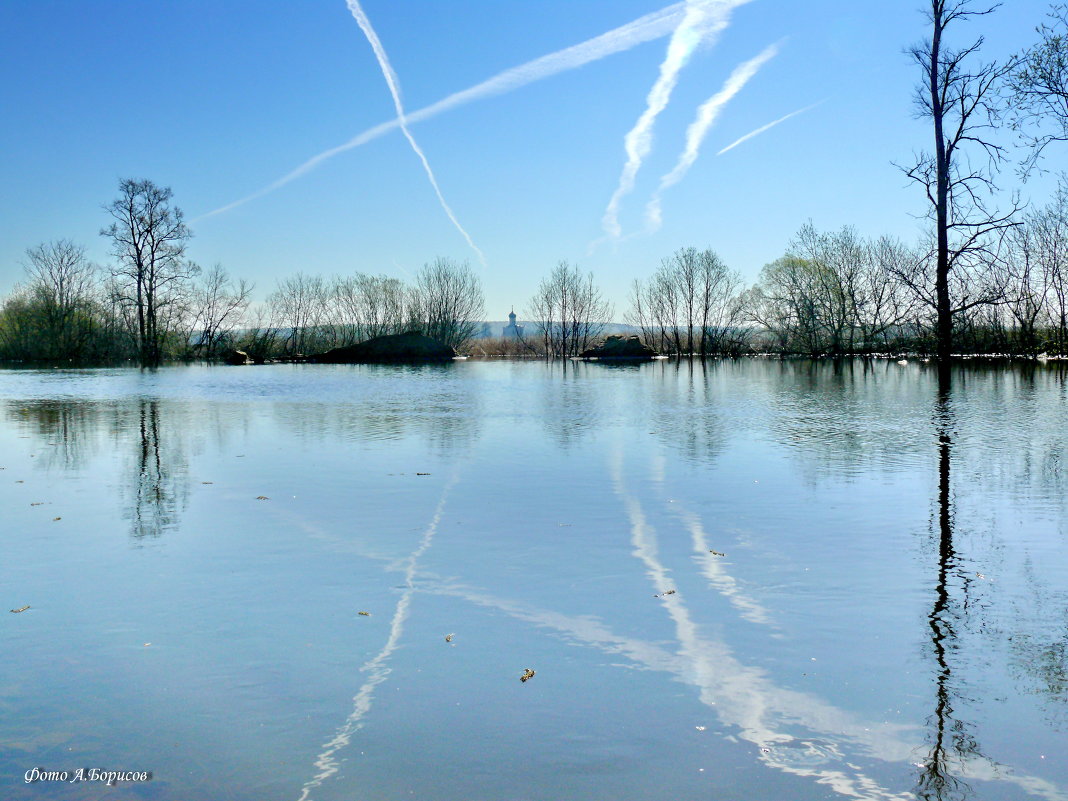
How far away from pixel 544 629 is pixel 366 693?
92cm

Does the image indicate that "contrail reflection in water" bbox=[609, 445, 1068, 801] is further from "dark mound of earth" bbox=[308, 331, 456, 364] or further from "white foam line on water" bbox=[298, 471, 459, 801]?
"dark mound of earth" bbox=[308, 331, 456, 364]

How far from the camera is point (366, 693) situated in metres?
2.87

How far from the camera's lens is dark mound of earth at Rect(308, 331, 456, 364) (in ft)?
179

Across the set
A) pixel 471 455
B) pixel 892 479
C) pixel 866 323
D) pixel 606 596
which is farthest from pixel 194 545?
pixel 866 323

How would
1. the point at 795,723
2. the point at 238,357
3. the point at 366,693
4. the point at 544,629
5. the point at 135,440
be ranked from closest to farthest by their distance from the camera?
the point at 795,723, the point at 366,693, the point at 544,629, the point at 135,440, the point at 238,357

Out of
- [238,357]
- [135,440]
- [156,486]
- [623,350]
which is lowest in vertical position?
[156,486]

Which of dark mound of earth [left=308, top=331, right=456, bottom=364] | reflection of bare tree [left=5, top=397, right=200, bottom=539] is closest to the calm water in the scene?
reflection of bare tree [left=5, top=397, right=200, bottom=539]

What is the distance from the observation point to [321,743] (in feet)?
8.34

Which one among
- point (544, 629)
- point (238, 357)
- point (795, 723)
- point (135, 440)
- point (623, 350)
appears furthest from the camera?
point (623, 350)

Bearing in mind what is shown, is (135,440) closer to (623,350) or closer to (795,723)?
(795,723)

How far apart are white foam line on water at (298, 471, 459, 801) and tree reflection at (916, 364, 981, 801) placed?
1713 mm

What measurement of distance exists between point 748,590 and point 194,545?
3.45m

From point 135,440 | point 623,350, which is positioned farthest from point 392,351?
point 135,440

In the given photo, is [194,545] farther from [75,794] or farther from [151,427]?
[151,427]
